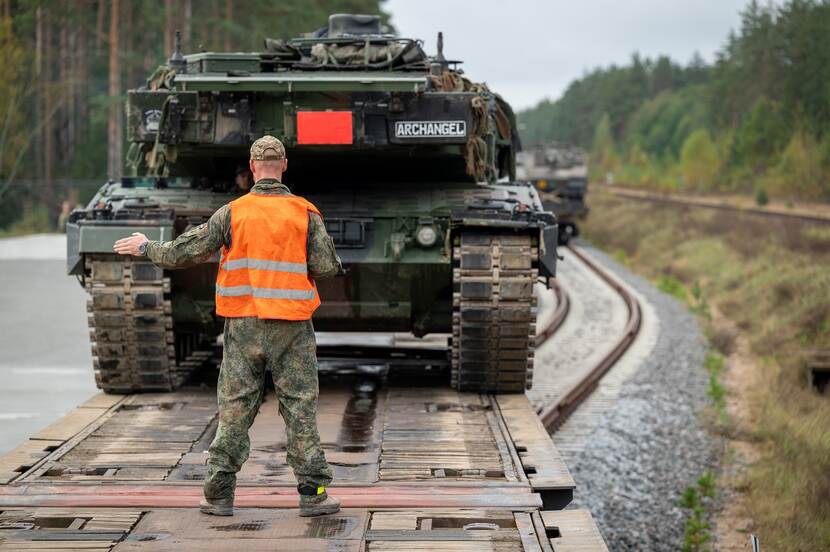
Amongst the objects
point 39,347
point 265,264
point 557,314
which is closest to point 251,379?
point 265,264

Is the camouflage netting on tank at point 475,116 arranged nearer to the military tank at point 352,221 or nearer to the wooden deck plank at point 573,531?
the military tank at point 352,221

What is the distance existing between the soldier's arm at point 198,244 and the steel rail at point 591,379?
520 cm

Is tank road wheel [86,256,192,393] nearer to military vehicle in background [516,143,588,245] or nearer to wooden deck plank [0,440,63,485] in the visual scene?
wooden deck plank [0,440,63,485]

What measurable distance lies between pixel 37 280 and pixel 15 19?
11801mm

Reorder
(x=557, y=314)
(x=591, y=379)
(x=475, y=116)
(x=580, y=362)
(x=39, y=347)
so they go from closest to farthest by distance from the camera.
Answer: (x=475, y=116), (x=591, y=379), (x=580, y=362), (x=39, y=347), (x=557, y=314)

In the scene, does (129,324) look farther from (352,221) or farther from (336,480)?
(336,480)

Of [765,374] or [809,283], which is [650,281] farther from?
[765,374]

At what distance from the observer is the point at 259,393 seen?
19.7 ft

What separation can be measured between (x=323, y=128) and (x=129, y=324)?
6.61 feet

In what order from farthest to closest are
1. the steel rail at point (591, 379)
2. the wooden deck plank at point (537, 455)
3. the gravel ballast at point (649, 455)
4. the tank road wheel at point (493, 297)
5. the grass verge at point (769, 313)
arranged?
the steel rail at point (591, 379) → the tank road wheel at point (493, 297) → the grass verge at point (769, 313) → the gravel ballast at point (649, 455) → the wooden deck plank at point (537, 455)

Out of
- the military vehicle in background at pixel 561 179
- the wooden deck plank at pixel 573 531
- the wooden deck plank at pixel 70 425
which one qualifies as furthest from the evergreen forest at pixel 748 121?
the wooden deck plank at pixel 573 531

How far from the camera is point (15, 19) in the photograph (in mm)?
30453

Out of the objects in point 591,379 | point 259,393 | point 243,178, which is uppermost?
point 243,178

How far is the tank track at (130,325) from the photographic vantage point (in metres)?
9.03
